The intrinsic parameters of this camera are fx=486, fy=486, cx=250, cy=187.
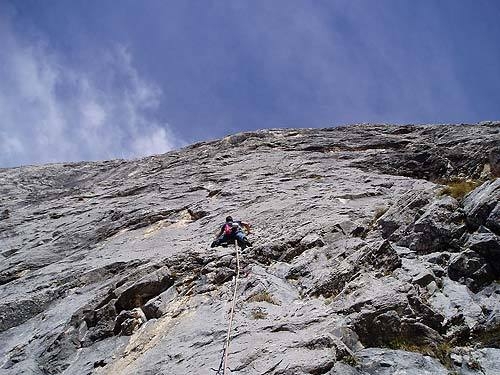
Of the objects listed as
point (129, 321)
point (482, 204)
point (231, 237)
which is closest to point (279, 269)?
point (231, 237)

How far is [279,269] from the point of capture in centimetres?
1205

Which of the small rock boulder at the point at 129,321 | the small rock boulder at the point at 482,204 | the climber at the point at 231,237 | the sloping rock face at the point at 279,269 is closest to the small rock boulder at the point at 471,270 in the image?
the sloping rock face at the point at 279,269

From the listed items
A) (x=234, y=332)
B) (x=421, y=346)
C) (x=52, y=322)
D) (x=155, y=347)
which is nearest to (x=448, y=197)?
(x=421, y=346)

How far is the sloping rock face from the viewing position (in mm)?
8289

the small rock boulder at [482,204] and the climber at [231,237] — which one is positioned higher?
the climber at [231,237]

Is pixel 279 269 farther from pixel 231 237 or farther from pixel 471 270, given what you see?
pixel 471 270

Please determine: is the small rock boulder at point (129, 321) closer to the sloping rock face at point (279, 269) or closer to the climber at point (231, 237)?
the sloping rock face at point (279, 269)

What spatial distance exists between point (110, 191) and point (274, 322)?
642 inches

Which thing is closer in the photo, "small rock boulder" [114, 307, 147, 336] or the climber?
"small rock boulder" [114, 307, 147, 336]

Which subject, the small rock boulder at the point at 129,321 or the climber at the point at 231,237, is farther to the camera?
the climber at the point at 231,237

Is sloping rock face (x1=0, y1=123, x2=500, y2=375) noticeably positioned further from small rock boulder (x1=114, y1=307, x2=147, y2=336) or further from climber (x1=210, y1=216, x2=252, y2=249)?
climber (x1=210, y1=216, x2=252, y2=249)

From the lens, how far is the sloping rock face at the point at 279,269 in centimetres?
829

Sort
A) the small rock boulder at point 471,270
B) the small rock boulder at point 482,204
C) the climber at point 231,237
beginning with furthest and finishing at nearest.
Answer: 1. the climber at point 231,237
2. the small rock boulder at point 482,204
3. the small rock boulder at point 471,270

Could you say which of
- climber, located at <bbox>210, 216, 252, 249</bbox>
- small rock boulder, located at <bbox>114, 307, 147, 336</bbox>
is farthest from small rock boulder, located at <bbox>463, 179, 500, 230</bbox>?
small rock boulder, located at <bbox>114, 307, 147, 336</bbox>
